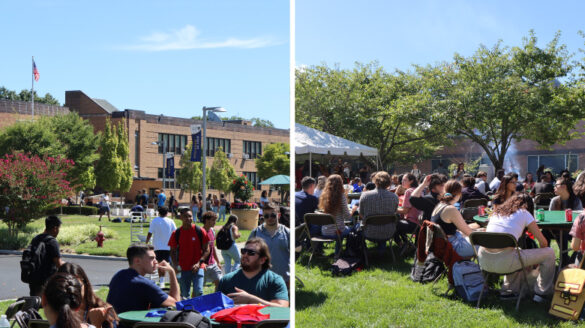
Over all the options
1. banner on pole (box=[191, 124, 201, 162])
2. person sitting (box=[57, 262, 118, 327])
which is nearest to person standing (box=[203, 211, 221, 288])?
person sitting (box=[57, 262, 118, 327])

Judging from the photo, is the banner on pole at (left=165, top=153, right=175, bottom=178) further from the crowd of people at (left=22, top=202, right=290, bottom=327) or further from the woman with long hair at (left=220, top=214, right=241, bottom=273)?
the crowd of people at (left=22, top=202, right=290, bottom=327)

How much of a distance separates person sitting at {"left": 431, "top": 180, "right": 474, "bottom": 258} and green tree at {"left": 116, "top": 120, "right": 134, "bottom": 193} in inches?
1299

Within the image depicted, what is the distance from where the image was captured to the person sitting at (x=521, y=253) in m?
4.75

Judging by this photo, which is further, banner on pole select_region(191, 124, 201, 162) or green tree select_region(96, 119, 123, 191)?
green tree select_region(96, 119, 123, 191)

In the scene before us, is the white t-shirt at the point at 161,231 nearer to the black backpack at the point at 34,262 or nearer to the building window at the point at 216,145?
the black backpack at the point at 34,262

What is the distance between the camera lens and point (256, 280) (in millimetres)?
3330

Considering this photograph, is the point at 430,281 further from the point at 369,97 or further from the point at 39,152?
the point at 39,152

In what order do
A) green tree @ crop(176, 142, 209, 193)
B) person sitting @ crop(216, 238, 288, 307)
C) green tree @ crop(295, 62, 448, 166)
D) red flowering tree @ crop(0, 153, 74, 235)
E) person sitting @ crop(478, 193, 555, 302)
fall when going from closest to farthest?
person sitting @ crop(216, 238, 288, 307) < person sitting @ crop(478, 193, 555, 302) < red flowering tree @ crop(0, 153, 74, 235) < green tree @ crop(295, 62, 448, 166) < green tree @ crop(176, 142, 209, 193)

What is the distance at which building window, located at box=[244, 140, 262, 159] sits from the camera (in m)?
41.7

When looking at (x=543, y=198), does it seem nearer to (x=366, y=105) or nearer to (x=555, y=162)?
(x=366, y=105)

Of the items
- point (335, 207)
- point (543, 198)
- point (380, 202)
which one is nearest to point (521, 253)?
point (380, 202)

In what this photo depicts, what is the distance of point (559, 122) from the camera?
18719mm

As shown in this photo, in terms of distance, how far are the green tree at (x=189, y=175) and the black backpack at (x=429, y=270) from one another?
3361cm

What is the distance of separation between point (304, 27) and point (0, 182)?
41.8 feet
